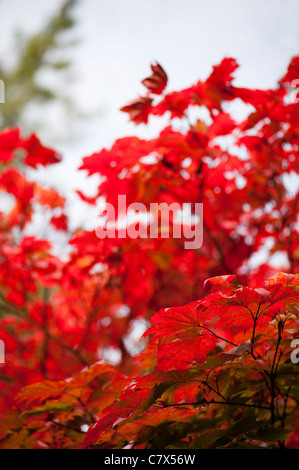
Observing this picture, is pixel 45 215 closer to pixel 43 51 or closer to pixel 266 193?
pixel 266 193

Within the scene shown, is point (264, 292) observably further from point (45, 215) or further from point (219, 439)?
point (45, 215)

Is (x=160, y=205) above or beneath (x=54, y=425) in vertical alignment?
above

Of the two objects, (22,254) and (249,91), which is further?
(22,254)

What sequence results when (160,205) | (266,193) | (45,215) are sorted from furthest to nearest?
(45,215), (266,193), (160,205)

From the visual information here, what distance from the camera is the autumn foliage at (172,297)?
756mm

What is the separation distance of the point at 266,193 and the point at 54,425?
4.41ft

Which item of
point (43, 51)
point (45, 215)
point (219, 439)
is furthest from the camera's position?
point (43, 51)

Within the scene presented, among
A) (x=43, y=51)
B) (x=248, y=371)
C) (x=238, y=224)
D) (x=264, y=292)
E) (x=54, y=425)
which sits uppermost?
(x=43, y=51)

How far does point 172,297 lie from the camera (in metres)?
2.31

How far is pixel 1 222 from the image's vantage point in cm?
229

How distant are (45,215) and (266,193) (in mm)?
1147

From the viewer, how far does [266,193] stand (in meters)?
1.97

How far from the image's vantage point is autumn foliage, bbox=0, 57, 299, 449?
29.8 inches

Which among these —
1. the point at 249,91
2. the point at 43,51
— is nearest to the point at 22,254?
the point at 249,91
